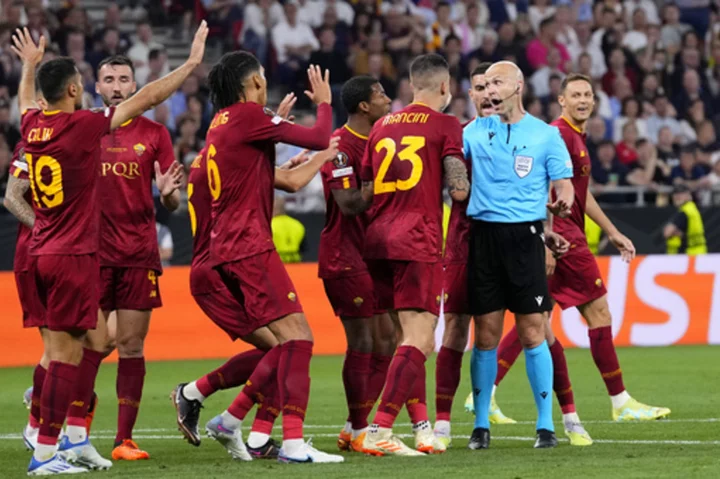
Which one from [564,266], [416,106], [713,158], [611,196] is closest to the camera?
[416,106]

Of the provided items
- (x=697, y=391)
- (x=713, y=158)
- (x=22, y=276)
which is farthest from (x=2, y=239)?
(x=713, y=158)

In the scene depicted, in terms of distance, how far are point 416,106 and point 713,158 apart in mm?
14252

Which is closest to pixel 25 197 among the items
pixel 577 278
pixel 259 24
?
pixel 577 278

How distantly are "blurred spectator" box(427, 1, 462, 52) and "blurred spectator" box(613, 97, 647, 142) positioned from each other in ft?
9.47

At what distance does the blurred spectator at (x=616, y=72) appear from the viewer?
2389cm

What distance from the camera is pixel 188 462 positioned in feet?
28.3

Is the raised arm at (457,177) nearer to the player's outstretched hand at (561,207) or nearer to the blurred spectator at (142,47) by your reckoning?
the player's outstretched hand at (561,207)

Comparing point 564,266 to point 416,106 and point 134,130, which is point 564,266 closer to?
point 416,106

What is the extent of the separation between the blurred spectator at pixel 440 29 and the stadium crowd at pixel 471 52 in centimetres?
2

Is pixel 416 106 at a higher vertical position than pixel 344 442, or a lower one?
higher

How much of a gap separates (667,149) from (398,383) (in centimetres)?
1436

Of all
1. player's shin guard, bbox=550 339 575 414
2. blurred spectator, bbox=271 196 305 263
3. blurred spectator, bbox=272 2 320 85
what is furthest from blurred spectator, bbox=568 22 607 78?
player's shin guard, bbox=550 339 575 414

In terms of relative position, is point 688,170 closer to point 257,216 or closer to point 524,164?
point 524,164

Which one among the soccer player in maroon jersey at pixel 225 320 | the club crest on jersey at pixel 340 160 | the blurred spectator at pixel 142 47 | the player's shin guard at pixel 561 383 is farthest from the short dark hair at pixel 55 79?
the blurred spectator at pixel 142 47
